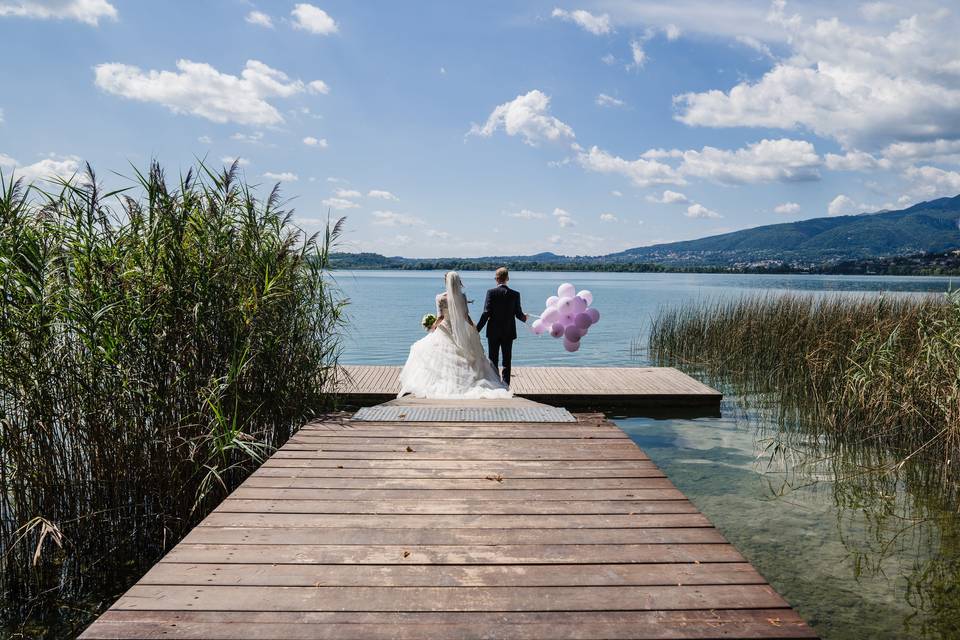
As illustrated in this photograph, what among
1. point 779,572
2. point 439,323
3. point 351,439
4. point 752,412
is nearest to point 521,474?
point 351,439

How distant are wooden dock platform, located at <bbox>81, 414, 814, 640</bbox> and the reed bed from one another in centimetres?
256

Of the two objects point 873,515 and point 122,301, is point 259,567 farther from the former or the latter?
point 873,515

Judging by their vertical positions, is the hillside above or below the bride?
above

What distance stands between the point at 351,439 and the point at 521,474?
1.27m

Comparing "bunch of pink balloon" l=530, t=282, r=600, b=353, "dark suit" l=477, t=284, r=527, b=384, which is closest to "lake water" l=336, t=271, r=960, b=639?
"bunch of pink balloon" l=530, t=282, r=600, b=353

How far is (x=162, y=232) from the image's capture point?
3811mm

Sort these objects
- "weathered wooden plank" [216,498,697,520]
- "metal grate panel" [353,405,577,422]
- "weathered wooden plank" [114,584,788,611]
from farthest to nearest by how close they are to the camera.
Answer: "metal grate panel" [353,405,577,422], "weathered wooden plank" [216,498,697,520], "weathered wooden plank" [114,584,788,611]

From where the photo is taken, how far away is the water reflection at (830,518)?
353cm

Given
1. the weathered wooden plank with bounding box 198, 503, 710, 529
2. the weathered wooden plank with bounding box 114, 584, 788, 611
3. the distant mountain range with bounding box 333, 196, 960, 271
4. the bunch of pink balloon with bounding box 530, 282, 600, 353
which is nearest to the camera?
the weathered wooden plank with bounding box 114, 584, 788, 611

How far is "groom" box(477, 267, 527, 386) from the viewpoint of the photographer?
6.77 meters

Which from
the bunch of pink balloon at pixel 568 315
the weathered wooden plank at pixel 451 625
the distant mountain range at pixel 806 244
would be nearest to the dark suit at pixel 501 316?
the bunch of pink balloon at pixel 568 315

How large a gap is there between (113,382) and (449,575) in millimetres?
2387

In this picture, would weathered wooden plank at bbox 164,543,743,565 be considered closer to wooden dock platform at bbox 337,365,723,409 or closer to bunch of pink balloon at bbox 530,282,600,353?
wooden dock platform at bbox 337,365,723,409

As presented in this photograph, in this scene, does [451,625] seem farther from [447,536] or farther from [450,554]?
[447,536]
